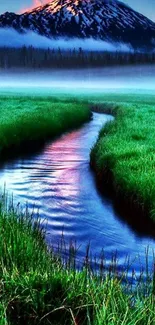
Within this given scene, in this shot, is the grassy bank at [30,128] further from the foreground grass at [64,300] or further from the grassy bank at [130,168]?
the foreground grass at [64,300]

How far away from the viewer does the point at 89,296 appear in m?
6.93

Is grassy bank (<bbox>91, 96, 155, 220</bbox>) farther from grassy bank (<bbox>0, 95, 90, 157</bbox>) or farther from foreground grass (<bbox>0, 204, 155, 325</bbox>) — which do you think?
foreground grass (<bbox>0, 204, 155, 325</bbox>)

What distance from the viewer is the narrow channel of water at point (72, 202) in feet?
44.8

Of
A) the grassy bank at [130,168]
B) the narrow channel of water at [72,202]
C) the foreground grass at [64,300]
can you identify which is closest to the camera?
the foreground grass at [64,300]

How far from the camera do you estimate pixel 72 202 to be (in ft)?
59.8

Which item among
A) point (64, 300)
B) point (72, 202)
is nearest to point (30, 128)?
point (72, 202)

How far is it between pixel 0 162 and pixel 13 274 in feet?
60.3

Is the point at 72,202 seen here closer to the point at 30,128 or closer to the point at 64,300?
the point at 64,300

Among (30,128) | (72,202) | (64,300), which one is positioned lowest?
(72,202)

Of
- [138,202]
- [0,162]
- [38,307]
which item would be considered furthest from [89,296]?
[0,162]

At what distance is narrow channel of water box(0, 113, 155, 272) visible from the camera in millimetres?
13664

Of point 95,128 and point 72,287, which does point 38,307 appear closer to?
point 72,287

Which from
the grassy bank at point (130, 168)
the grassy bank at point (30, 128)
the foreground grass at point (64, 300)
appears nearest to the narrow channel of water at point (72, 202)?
the grassy bank at point (130, 168)

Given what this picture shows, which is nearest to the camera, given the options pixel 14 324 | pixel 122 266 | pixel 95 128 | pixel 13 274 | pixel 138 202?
pixel 14 324
